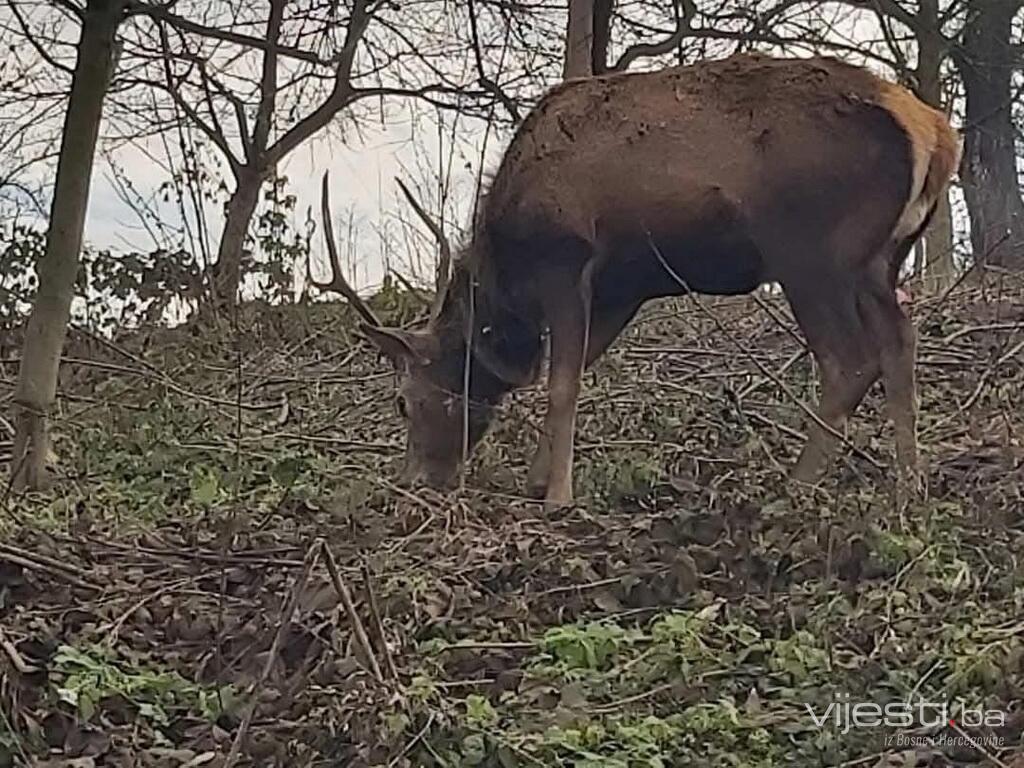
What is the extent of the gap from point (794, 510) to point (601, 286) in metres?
2.33

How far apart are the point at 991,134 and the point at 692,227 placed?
10788 millimetres

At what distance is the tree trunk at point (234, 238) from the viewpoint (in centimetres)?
1331

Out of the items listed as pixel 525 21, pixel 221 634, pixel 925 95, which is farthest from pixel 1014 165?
pixel 221 634

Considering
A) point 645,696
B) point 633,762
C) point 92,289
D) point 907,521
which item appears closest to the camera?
point 633,762

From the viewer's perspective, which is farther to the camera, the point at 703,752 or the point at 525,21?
the point at 525,21

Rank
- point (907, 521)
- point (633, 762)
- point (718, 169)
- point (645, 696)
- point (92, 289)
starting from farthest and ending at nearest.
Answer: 1. point (92, 289)
2. point (718, 169)
3. point (907, 521)
4. point (645, 696)
5. point (633, 762)

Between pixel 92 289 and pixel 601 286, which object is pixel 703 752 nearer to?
pixel 601 286

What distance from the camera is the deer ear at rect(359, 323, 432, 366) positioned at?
8391 millimetres

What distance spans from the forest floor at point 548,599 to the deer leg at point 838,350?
0.98ft

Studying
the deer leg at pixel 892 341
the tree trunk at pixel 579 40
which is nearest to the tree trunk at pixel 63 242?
the deer leg at pixel 892 341

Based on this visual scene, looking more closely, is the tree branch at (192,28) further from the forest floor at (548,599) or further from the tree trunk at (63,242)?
the forest floor at (548,599)

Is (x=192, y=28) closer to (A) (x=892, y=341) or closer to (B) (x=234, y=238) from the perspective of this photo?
(A) (x=892, y=341)

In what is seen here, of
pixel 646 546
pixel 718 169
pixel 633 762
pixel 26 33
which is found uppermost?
pixel 26 33

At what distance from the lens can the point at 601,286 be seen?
806cm
